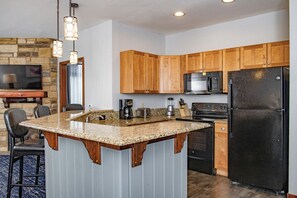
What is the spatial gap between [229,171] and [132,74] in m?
2.20

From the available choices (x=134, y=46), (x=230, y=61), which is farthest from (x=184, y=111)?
(x=134, y=46)

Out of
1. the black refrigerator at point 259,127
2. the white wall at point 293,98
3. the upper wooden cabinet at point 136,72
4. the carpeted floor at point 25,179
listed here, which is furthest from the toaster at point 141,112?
the white wall at point 293,98

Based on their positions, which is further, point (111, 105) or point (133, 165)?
point (111, 105)

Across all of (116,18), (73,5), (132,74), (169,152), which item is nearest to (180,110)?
(132,74)

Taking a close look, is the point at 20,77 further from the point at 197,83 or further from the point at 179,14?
the point at 197,83

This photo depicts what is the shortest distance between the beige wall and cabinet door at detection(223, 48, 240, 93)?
3.87m

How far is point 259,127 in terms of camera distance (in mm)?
3229

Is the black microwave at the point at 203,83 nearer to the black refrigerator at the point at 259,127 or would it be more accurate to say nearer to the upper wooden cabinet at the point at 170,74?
the upper wooden cabinet at the point at 170,74

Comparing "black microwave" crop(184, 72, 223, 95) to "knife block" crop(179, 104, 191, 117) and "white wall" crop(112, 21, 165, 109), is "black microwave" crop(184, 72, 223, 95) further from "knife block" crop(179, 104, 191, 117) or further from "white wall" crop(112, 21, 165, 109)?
"white wall" crop(112, 21, 165, 109)

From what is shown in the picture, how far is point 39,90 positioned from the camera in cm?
540

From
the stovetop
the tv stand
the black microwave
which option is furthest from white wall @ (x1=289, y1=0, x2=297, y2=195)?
the tv stand

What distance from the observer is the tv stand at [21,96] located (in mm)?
5228

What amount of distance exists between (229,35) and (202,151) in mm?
2131

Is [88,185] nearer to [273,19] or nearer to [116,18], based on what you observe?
[116,18]
